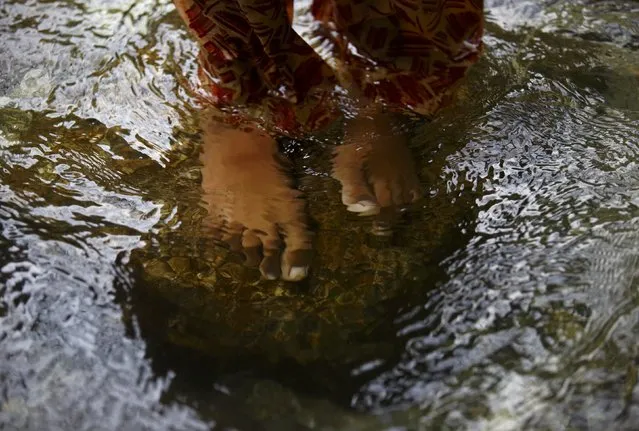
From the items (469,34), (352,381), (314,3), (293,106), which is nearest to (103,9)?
(314,3)

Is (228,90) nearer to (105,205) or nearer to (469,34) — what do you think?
(105,205)

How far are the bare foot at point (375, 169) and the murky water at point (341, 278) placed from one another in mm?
26

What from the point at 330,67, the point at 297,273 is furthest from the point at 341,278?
the point at 330,67

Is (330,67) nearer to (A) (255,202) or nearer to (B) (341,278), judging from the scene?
(A) (255,202)

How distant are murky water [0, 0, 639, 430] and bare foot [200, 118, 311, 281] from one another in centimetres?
3

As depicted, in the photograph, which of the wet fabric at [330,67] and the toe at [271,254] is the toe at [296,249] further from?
the wet fabric at [330,67]

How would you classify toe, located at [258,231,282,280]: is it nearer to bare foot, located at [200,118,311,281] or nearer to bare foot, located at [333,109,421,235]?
bare foot, located at [200,118,311,281]

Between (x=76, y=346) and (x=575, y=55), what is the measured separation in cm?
112

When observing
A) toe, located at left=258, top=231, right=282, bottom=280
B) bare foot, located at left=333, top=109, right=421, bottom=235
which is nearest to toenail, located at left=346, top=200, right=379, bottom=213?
bare foot, located at left=333, top=109, right=421, bottom=235

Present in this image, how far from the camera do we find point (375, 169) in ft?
3.57

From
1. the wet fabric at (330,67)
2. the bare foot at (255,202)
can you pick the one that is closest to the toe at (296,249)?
the bare foot at (255,202)

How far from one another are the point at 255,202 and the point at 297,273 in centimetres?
16

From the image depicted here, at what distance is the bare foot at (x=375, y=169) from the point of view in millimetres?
1052

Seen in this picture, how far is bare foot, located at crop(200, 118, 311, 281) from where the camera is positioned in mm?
982
